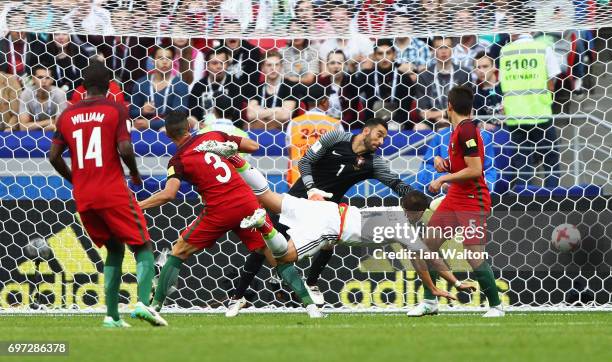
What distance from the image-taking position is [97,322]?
8.69 meters

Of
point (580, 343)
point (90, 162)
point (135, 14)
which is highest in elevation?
point (135, 14)

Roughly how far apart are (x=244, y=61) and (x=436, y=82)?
1968mm

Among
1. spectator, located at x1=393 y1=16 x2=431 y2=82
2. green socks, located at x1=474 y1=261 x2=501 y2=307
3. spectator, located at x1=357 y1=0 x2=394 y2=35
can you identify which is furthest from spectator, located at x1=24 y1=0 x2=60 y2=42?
green socks, located at x1=474 y1=261 x2=501 y2=307

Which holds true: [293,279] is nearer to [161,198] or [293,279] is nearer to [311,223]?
[311,223]

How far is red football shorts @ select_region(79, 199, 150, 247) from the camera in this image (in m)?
7.55

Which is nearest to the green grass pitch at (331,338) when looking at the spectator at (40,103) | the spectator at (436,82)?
the spectator at (40,103)

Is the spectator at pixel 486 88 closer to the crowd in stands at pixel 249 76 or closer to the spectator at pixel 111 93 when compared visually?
the crowd in stands at pixel 249 76

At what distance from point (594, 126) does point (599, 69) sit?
0.55 metres

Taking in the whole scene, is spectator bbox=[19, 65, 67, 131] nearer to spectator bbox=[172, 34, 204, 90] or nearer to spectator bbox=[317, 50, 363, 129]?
spectator bbox=[172, 34, 204, 90]

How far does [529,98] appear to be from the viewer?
39.0 ft

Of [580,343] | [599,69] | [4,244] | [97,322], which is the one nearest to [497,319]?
[580,343]

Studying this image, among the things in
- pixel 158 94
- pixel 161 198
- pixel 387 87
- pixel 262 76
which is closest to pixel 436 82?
pixel 387 87

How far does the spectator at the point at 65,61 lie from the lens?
11.6 metres

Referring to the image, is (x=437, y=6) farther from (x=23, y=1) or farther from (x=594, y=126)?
(x=23, y=1)
